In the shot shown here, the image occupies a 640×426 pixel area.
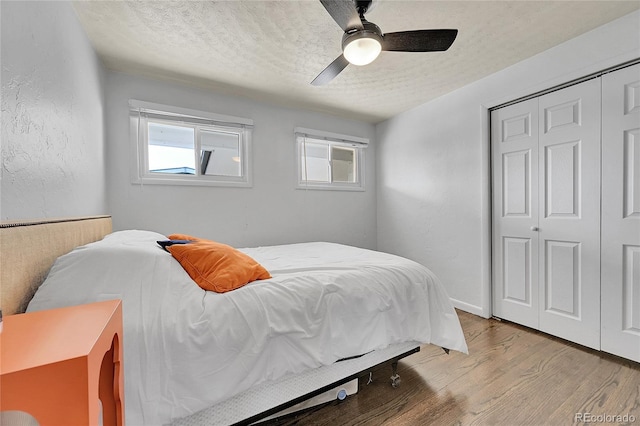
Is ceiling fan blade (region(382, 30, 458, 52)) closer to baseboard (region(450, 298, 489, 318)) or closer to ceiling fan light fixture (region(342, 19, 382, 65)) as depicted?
ceiling fan light fixture (region(342, 19, 382, 65))

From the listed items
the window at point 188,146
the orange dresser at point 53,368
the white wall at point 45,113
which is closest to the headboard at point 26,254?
the white wall at point 45,113

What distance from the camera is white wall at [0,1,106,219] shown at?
962 mm

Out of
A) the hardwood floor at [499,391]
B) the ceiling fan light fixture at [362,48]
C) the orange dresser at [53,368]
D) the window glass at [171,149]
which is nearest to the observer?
the orange dresser at [53,368]

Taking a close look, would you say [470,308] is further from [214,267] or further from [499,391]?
[214,267]

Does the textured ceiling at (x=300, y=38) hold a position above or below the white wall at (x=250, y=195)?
above

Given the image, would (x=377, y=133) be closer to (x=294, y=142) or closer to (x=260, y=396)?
(x=294, y=142)

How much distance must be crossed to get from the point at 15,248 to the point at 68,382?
2.16ft

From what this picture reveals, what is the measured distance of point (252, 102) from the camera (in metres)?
3.07

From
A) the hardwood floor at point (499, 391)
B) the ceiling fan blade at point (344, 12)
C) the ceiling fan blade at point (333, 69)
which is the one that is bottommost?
the hardwood floor at point (499, 391)

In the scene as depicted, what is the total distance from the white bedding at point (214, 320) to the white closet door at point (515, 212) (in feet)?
4.96

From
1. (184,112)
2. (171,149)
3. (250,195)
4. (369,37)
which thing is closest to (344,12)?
(369,37)

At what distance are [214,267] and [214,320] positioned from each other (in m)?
0.30

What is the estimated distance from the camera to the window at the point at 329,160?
3418mm

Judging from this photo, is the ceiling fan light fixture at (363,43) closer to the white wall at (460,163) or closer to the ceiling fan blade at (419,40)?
the ceiling fan blade at (419,40)
